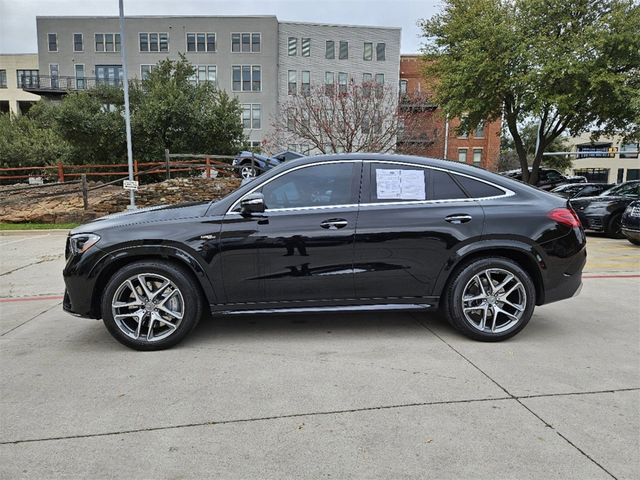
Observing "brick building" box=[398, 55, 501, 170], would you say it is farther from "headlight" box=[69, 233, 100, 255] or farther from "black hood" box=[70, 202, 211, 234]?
"headlight" box=[69, 233, 100, 255]

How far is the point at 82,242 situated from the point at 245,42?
47285mm

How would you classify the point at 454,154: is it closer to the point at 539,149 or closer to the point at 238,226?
the point at 539,149

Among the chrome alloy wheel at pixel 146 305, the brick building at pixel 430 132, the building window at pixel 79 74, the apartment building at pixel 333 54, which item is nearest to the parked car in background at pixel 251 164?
the brick building at pixel 430 132

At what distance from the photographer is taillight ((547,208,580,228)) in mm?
4312

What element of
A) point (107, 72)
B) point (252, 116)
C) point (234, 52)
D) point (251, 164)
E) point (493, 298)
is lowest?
point (493, 298)

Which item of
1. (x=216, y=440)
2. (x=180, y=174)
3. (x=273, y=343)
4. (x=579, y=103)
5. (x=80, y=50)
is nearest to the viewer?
(x=216, y=440)

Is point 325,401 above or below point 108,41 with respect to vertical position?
below

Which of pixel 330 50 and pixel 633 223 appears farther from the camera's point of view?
pixel 330 50

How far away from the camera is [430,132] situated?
29750 millimetres

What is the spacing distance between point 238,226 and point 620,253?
934 centimetres

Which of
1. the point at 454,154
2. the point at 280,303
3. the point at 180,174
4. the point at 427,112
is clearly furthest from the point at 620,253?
the point at 454,154

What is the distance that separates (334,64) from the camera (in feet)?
156

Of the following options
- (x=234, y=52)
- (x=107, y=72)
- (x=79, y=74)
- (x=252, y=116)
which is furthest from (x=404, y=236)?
(x=79, y=74)

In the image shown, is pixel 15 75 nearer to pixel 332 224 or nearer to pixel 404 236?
pixel 332 224
